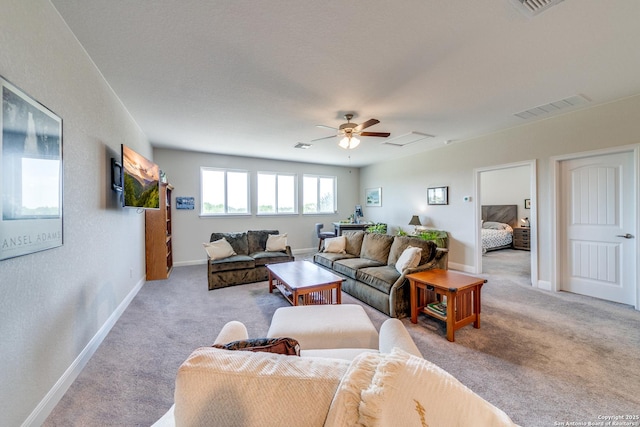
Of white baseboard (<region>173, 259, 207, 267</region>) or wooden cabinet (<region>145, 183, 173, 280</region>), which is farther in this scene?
white baseboard (<region>173, 259, 207, 267</region>)

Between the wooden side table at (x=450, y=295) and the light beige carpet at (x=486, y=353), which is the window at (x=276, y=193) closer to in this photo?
the light beige carpet at (x=486, y=353)

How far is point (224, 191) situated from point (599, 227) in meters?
6.90

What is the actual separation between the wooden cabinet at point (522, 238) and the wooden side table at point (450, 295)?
6.43 m

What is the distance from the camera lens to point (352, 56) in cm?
221

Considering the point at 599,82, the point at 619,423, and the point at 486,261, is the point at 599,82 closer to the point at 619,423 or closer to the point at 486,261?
the point at 619,423

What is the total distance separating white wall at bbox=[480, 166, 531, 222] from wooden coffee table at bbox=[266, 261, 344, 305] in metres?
6.64

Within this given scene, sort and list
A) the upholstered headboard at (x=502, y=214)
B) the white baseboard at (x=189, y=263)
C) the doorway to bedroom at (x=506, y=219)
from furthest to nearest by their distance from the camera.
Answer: the upholstered headboard at (x=502, y=214) < the doorway to bedroom at (x=506, y=219) < the white baseboard at (x=189, y=263)

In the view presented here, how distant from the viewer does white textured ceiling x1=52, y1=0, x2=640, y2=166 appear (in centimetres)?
173

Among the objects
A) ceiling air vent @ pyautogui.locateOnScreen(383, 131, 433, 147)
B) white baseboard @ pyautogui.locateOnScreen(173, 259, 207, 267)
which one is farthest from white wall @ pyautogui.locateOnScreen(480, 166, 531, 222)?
white baseboard @ pyautogui.locateOnScreen(173, 259, 207, 267)

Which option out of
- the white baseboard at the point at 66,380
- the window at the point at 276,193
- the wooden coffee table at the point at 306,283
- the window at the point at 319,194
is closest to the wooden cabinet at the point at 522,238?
the window at the point at 319,194

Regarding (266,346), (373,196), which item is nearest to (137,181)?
(266,346)

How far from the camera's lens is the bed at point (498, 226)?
705 centimetres

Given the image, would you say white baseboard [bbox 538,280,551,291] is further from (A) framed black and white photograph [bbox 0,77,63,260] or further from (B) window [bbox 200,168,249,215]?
(B) window [bbox 200,168,249,215]

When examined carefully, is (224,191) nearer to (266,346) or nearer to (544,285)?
(266,346)
